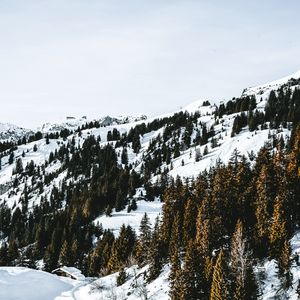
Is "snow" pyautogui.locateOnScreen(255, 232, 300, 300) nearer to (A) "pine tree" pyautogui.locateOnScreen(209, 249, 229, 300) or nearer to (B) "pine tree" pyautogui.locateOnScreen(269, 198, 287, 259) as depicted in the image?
(B) "pine tree" pyautogui.locateOnScreen(269, 198, 287, 259)

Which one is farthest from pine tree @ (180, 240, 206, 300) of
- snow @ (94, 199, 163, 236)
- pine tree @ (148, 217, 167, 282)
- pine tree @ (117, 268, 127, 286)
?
snow @ (94, 199, 163, 236)

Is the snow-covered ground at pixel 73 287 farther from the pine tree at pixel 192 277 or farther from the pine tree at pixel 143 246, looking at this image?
the pine tree at pixel 192 277

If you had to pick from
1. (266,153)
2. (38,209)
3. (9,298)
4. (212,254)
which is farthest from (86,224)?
(212,254)

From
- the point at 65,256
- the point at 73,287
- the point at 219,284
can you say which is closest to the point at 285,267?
the point at 219,284

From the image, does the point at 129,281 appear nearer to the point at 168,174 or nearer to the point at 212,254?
the point at 212,254

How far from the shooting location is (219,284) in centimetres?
5147

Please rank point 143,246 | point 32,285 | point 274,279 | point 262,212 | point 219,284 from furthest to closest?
point 32,285, point 143,246, point 262,212, point 274,279, point 219,284

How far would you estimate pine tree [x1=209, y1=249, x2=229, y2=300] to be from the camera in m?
51.1

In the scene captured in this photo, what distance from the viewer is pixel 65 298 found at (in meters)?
80.3

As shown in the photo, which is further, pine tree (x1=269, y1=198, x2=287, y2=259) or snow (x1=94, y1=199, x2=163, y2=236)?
snow (x1=94, y1=199, x2=163, y2=236)

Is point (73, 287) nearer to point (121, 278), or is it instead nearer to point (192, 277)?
point (121, 278)

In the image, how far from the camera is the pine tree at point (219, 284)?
51125 mm

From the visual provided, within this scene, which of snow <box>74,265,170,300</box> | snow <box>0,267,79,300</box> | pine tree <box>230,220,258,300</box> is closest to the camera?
pine tree <box>230,220,258,300</box>

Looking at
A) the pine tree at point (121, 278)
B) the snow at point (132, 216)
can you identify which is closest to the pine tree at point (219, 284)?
the pine tree at point (121, 278)
